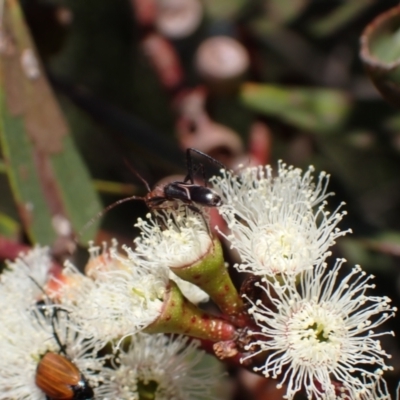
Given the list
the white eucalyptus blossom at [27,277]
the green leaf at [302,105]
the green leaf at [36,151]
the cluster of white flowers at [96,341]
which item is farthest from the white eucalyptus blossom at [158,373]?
the green leaf at [302,105]

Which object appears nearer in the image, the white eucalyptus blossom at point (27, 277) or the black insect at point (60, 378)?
the black insect at point (60, 378)

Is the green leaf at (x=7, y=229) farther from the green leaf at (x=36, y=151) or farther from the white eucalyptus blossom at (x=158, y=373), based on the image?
the white eucalyptus blossom at (x=158, y=373)

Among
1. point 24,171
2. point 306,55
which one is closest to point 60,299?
point 24,171

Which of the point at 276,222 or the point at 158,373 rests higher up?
the point at 276,222

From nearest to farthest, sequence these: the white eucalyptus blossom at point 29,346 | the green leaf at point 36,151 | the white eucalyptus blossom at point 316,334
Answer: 1. the white eucalyptus blossom at point 316,334
2. the white eucalyptus blossom at point 29,346
3. the green leaf at point 36,151

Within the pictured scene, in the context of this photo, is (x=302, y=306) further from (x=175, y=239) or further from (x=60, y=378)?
(x=60, y=378)

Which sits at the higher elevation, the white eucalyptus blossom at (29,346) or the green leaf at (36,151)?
the green leaf at (36,151)

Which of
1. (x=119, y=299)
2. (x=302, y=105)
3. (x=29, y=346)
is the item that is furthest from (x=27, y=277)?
(x=302, y=105)
